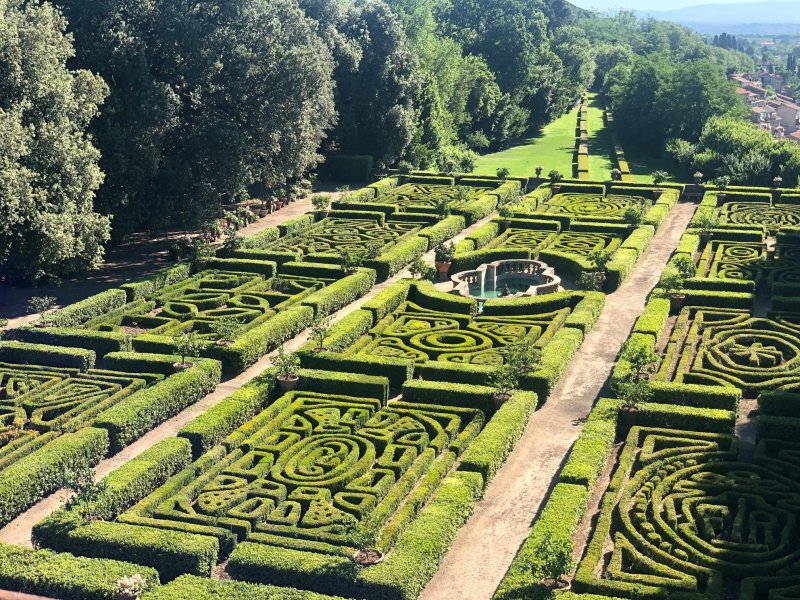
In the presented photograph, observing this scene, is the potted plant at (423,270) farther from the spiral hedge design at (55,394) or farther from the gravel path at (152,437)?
the spiral hedge design at (55,394)

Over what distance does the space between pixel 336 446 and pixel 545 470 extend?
5614 mm

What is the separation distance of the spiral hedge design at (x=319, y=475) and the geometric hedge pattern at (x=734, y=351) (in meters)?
7.64

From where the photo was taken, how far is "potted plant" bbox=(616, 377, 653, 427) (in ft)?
85.9

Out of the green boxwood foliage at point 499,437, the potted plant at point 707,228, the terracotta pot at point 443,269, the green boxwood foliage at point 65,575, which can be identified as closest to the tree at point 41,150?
the terracotta pot at point 443,269

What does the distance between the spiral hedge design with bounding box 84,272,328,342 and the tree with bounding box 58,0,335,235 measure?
5859 mm

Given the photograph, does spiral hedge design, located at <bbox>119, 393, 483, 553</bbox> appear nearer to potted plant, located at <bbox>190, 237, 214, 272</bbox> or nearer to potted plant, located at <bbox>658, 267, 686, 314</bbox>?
potted plant, located at <bbox>658, 267, 686, 314</bbox>

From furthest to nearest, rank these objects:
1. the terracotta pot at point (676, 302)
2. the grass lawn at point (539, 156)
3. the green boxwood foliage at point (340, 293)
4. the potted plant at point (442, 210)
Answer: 1. the grass lawn at point (539, 156)
2. the potted plant at point (442, 210)
3. the green boxwood foliage at point (340, 293)
4. the terracotta pot at point (676, 302)

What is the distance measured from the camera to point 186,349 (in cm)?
3153

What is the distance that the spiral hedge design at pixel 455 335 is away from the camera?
105 feet

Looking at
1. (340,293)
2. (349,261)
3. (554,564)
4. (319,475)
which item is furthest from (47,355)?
(554,564)

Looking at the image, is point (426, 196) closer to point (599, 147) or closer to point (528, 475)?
point (528, 475)

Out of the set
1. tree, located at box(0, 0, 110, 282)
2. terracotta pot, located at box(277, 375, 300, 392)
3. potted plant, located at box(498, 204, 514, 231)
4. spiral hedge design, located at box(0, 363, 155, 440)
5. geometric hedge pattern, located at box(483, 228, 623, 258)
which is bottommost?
spiral hedge design, located at box(0, 363, 155, 440)

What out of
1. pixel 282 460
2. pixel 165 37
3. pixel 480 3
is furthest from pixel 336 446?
pixel 480 3

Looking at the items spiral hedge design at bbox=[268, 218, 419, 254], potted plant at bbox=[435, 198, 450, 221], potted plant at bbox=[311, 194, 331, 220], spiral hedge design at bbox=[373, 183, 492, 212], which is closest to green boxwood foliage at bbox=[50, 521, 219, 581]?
spiral hedge design at bbox=[268, 218, 419, 254]
